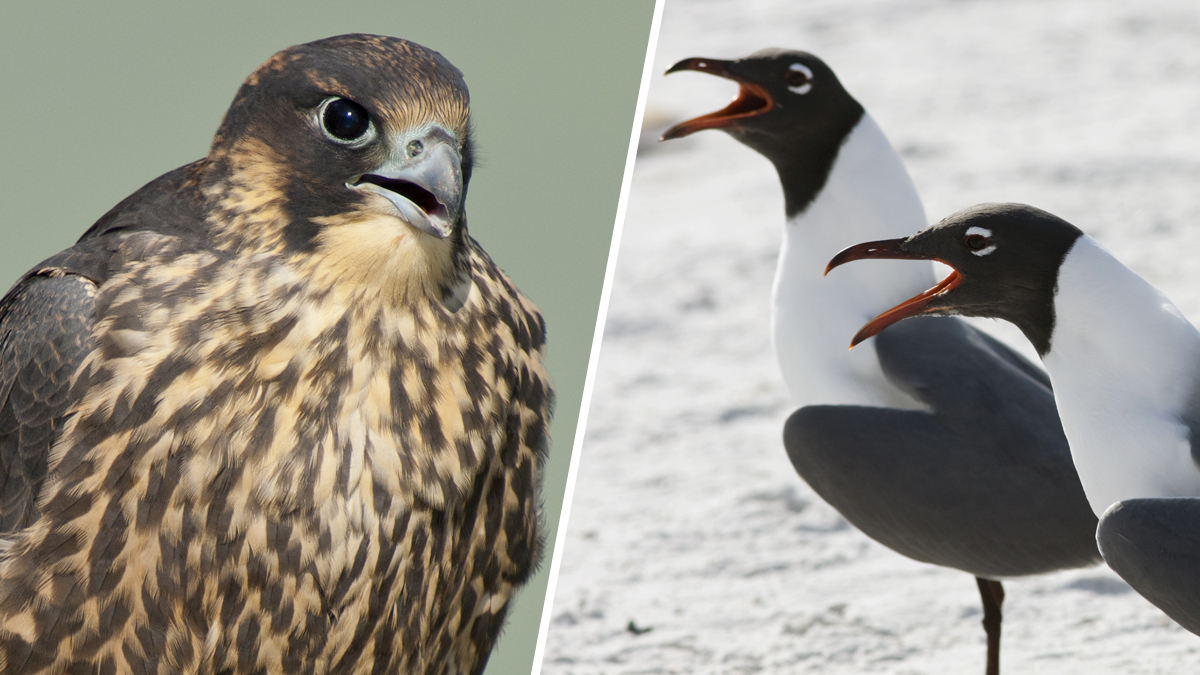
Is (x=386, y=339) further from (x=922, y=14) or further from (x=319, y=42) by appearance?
(x=922, y=14)

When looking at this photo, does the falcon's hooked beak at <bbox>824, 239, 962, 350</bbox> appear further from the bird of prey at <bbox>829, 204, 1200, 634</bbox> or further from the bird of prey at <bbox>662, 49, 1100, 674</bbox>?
the bird of prey at <bbox>662, 49, 1100, 674</bbox>

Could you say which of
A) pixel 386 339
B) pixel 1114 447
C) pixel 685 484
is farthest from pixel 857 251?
pixel 685 484

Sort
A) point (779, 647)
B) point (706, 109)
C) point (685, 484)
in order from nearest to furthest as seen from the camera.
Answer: point (779, 647), point (685, 484), point (706, 109)

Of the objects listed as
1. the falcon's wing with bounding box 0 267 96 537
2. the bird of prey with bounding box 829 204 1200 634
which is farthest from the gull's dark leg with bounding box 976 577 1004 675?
the falcon's wing with bounding box 0 267 96 537

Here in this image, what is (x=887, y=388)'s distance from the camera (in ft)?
5.46

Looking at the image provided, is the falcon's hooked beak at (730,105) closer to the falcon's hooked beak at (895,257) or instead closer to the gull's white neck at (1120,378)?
the falcon's hooked beak at (895,257)

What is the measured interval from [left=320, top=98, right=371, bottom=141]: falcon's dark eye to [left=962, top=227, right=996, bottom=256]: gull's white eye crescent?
69 centimetres

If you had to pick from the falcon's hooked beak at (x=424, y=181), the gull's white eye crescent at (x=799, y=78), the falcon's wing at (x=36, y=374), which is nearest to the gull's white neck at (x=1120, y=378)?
the gull's white eye crescent at (x=799, y=78)

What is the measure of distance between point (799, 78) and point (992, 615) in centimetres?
80

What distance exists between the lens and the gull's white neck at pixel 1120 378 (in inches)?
49.5

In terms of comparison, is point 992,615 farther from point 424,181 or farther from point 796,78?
point 424,181

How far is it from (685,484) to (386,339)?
1.44 metres

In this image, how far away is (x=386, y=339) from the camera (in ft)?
3.35

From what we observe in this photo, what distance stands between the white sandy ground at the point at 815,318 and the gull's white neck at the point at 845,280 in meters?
0.44
